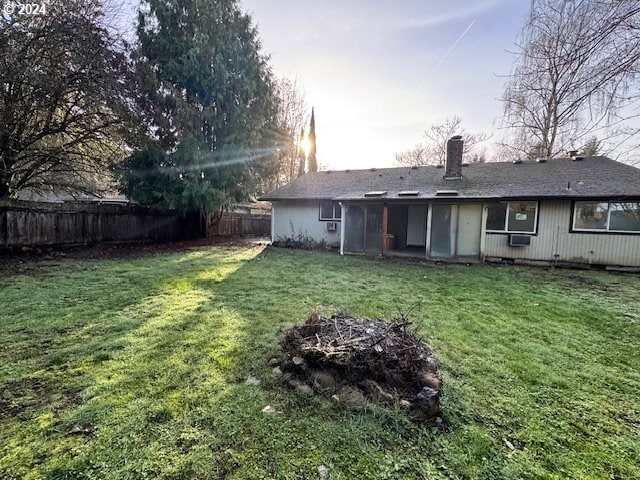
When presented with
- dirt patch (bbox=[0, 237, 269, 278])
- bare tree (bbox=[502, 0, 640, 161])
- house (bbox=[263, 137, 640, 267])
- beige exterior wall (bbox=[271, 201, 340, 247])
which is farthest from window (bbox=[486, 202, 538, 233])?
dirt patch (bbox=[0, 237, 269, 278])

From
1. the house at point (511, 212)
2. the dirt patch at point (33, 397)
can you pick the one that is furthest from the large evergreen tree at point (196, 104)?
the dirt patch at point (33, 397)

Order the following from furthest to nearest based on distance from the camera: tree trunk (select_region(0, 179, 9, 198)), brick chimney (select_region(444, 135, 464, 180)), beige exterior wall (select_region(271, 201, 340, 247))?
beige exterior wall (select_region(271, 201, 340, 247)), brick chimney (select_region(444, 135, 464, 180)), tree trunk (select_region(0, 179, 9, 198))

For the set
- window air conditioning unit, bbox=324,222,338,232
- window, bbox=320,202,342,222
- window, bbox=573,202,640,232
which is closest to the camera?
window, bbox=573,202,640,232

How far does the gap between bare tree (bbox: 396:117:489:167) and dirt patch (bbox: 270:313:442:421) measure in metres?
23.8

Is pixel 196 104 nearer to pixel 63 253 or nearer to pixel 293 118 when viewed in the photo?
pixel 63 253

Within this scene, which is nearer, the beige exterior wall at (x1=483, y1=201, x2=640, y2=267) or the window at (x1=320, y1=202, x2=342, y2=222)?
the beige exterior wall at (x1=483, y1=201, x2=640, y2=267)

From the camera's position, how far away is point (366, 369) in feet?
8.38

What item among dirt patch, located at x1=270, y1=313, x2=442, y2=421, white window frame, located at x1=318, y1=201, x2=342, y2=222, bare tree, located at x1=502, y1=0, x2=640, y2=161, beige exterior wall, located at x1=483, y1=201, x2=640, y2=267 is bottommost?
dirt patch, located at x1=270, y1=313, x2=442, y2=421

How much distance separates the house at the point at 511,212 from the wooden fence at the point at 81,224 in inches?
256

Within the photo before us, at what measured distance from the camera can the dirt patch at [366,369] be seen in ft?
7.77

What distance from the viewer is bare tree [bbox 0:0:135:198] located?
6.84m

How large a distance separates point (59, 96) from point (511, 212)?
13151mm

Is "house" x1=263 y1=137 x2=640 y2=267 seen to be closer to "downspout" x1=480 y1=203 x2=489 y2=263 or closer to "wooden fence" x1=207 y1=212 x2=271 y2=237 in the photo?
"downspout" x1=480 y1=203 x2=489 y2=263

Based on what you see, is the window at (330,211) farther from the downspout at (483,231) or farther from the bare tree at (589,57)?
the bare tree at (589,57)
